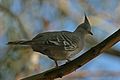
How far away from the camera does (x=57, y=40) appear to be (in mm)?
2691

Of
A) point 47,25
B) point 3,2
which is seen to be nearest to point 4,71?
point 3,2

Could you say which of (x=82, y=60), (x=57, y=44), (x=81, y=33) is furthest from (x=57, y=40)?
(x=82, y=60)

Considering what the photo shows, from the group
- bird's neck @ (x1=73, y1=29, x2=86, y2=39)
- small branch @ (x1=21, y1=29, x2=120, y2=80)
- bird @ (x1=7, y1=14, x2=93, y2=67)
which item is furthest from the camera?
bird's neck @ (x1=73, y1=29, x2=86, y2=39)

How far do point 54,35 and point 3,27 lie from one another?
2896mm

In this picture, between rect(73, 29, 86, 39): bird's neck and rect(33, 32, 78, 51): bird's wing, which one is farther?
rect(73, 29, 86, 39): bird's neck

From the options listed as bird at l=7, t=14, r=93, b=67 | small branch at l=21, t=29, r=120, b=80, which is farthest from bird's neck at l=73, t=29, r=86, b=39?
small branch at l=21, t=29, r=120, b=80

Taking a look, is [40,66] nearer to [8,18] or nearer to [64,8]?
[8,18]

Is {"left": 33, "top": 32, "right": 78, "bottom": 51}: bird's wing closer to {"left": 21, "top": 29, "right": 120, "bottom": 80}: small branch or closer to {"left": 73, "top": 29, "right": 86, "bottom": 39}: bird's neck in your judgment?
{"left": 73, "top": 29, "right": 86, "bottom": 39}: bird's neck

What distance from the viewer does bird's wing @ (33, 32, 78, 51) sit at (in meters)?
2.55

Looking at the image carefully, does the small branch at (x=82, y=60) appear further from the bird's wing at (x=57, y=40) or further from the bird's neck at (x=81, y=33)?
the bird's neck at (x=81, y=33)

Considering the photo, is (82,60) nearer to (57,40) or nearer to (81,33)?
(57,40)

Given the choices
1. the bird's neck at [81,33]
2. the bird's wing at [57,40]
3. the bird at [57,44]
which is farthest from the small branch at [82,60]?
the bird's neck at [81,33]

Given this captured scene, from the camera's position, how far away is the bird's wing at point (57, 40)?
2.55 meters

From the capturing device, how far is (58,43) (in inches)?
106
